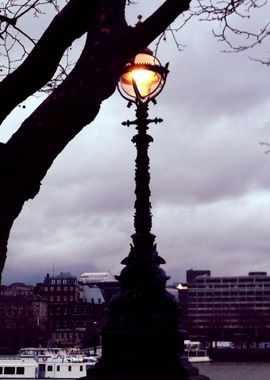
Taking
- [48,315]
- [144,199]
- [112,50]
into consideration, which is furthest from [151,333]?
[48,315]

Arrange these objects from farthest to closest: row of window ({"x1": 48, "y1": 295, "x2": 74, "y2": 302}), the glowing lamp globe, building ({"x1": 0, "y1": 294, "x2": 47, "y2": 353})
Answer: row of window ({"x1": 48, "y1": 295, "x2": 74, "y2": 302}), building ({"x1": 0, "y1": 294, "x2": 47, "y2": 353}), the glowing lamp globe

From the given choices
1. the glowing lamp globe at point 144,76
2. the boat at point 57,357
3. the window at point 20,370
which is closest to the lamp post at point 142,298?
the glowing lamp globe at point 144,76

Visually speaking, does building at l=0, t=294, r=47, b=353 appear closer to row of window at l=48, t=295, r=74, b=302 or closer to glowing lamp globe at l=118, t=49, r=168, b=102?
row of window at l=48, t=295, r=74, b=302

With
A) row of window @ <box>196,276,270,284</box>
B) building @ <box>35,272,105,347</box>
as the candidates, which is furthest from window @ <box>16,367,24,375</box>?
row of window @ <box>196,276,270,284</box>

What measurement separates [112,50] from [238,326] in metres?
181

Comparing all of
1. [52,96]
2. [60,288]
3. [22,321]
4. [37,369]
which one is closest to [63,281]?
[60,288]

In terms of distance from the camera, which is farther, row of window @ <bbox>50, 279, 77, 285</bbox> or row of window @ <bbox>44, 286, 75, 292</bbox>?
row of window @ <bbox>50, 279, 77, 285</bbox>

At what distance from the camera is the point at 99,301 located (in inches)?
7062

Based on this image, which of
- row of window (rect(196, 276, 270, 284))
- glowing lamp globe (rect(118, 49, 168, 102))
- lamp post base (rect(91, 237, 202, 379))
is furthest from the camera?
row of window (rect(196, 276, 270, 284))

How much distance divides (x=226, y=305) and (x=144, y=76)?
7240 inches

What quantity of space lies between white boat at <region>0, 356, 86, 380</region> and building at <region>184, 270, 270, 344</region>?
112977 millimetres

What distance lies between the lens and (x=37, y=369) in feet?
188

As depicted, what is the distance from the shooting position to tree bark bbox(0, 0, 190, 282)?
303 cm

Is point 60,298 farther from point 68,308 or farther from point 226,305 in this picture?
point 226,305
